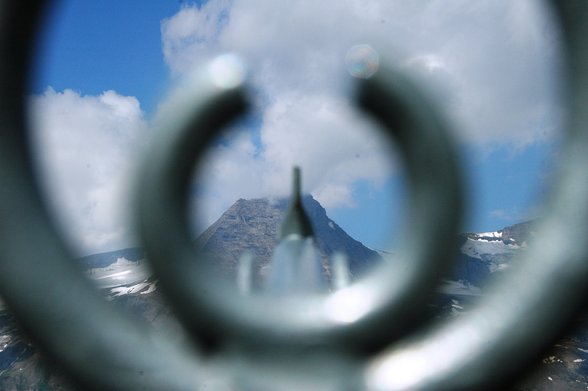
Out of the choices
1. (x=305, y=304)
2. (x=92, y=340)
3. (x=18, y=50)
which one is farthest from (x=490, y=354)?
(x=18, y=50)

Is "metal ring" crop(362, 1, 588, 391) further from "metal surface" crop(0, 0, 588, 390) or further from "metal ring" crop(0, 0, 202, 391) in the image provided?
"metal ring" crop(0, 0, 202, 391)

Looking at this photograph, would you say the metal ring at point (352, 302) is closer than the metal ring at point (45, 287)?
No

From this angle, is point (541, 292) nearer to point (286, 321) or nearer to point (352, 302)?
point (352, 302)

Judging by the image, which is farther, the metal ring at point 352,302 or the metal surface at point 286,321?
the metal ring at point 352,302

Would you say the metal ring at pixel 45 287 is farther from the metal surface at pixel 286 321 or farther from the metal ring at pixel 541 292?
the metal ring at pixel 541 292

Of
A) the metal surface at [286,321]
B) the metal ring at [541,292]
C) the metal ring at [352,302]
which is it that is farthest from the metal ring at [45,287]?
the metal ring at [541,292]

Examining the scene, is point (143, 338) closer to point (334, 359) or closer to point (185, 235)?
point (185, 235)

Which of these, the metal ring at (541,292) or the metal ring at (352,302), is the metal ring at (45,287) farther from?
the metal ring at (541,292)
